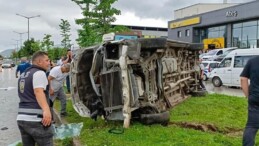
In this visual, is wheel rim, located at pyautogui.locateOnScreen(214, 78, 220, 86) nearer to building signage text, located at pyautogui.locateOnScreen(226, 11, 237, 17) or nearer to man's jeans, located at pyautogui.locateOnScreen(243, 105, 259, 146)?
man's jeans, located at pyautogui.locateOnScreen(243, 105, 259, 146)

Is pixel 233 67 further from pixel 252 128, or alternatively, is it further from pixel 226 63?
pixel 252 128

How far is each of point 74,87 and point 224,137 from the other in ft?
11.7

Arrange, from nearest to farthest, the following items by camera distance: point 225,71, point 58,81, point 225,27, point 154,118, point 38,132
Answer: point 38,132 < point 154,118 < point 58,81 < point 225,71 < point 225,27

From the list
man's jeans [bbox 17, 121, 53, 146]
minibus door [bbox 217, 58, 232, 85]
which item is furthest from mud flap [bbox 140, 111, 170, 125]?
minibus door [bbox 217, 58, 232, 85]

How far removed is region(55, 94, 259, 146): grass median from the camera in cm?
612

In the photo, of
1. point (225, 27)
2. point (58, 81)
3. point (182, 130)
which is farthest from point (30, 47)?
point (182, 130)

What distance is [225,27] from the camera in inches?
1923

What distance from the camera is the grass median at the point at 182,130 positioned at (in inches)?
241

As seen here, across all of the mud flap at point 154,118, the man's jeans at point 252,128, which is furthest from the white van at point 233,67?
the man's jeans at point 252,128

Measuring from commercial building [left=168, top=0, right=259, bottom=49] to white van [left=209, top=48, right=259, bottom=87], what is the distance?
23174 millimetres

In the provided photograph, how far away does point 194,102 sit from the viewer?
1086 cm

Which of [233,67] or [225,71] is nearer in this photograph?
[233,67]

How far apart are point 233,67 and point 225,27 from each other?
102ft

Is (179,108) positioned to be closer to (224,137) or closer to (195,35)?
(224,137)
